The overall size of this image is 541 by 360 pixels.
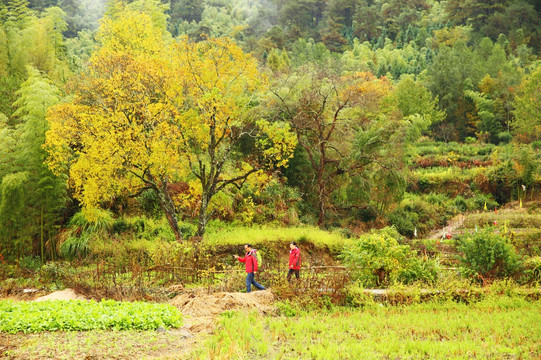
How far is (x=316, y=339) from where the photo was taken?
28.8 ft

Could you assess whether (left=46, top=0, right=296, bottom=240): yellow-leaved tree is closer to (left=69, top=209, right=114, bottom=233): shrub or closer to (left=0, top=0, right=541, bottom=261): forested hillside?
(left=0, top=0, right=541, bottom=261): forested hillside

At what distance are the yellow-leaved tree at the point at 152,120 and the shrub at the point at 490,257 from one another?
7272 mm

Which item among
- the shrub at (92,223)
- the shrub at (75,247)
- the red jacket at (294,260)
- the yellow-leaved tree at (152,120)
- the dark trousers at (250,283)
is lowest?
the shrub at (75,247)

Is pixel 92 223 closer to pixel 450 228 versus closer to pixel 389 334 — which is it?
pixel 389 334

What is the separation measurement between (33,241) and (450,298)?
15149 millimetres

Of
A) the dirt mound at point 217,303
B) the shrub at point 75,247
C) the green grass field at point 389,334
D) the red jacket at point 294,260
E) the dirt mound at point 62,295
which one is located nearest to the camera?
the green grass field at point 389,334

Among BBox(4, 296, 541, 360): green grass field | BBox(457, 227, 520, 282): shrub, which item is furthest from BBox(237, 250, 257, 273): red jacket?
BBox(457, 227, 520, 282): shrub

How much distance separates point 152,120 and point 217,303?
27.0ft

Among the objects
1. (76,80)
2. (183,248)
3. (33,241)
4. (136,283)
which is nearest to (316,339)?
(136,283)

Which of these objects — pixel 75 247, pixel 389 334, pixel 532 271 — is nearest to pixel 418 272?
pixel 532 271

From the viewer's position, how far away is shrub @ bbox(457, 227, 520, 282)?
1255 cm

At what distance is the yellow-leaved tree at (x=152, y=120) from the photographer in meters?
15.8

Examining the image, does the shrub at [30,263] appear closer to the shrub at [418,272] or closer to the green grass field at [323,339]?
the green grass field at [323,339]

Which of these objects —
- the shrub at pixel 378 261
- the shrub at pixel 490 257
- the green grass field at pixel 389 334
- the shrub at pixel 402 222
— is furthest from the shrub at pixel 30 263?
the shrub at pixel 402 222
